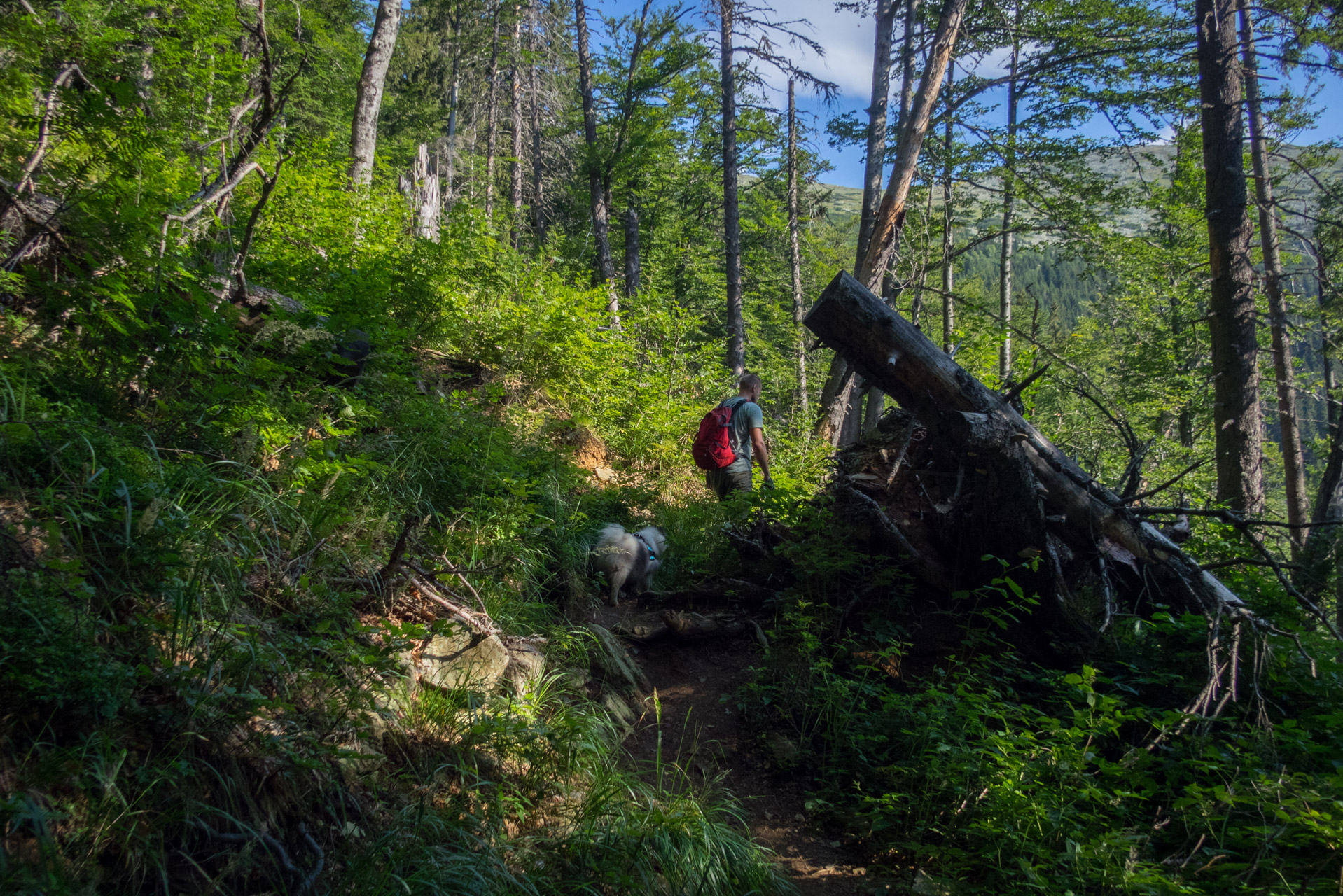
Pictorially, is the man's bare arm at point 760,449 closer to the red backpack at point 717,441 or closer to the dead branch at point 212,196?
the red backpack at point 717,441

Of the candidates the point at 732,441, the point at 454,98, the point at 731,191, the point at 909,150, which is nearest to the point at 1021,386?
the point at 732,441

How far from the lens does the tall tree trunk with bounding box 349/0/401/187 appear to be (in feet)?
30.1

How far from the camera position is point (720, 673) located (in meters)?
5.07

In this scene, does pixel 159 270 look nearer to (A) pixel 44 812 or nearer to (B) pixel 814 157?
(A) pixel 44 812

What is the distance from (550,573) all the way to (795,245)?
17.7m

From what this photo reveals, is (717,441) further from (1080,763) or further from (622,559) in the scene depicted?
(1080,763)

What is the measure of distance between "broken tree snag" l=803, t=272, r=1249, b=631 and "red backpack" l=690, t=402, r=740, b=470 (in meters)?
2.08

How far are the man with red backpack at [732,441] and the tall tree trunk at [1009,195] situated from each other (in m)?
2.58

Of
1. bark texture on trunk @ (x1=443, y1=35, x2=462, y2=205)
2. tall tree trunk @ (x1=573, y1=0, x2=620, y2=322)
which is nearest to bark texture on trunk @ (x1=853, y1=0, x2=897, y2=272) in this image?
tall tree trunk @ (x1=573, y1=0, x2=620, y2=322)

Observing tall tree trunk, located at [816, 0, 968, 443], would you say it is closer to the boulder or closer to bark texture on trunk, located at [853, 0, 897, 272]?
bark texture on trunk, located at [853, 0, 897, 272]

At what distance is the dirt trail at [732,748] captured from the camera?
3318 millimetres

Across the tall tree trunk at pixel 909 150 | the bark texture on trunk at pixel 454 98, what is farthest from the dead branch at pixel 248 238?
the bark texture on trunk at pixel 454 98

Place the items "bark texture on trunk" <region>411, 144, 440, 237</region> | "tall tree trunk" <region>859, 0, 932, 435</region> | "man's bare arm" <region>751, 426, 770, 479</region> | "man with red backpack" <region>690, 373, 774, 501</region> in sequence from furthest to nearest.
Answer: "bark texture on trunk" <region>411, 144, 440, 237</region> → "tall tree trunk" <region>859, 0, 932, 435</region> → "man with red backpack" <region>690, 373, 774, 501</region> → "man's bare arm" <region>751, 426, 770, 479</region>

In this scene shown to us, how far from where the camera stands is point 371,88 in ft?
30.2
